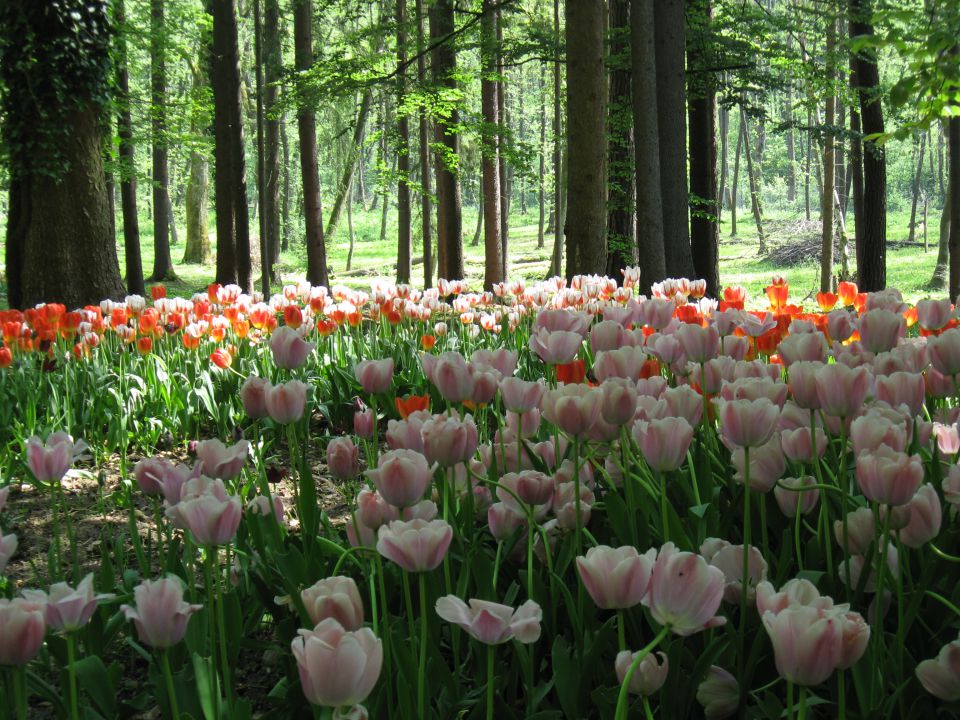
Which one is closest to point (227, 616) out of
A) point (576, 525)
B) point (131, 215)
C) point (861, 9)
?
point (576, 525)

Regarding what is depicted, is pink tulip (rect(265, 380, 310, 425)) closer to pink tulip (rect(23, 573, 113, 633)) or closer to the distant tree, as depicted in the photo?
pink tulip (rect(23, 573, 113, 633))

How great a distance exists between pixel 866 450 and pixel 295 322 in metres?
3.00

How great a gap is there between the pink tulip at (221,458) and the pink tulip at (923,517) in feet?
3.74

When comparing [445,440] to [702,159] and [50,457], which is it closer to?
[50,457]

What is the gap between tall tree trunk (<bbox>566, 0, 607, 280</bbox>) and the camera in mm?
6527

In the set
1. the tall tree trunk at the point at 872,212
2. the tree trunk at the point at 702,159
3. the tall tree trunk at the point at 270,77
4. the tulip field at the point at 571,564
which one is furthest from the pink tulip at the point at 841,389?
the tall tree trunk at the point at 270,77

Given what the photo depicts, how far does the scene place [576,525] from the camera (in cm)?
159

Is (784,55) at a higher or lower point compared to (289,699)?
higher

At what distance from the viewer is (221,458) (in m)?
1.60

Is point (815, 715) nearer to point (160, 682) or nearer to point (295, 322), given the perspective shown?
point (160, 682)

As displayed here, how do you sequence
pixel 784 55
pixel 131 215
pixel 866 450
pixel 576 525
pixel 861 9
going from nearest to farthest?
pixel 866 450 → pixel 576 525 → pixel 861 9 → pixel 784 55 → pixel 131 215

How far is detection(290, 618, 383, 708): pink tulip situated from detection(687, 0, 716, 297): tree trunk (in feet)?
31.1

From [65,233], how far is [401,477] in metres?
7.31

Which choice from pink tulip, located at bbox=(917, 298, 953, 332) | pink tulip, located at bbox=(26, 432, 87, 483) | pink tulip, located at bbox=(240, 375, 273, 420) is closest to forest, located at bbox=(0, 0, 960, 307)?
pink tulip, located at bbox=(917, 298, 953, 332)
